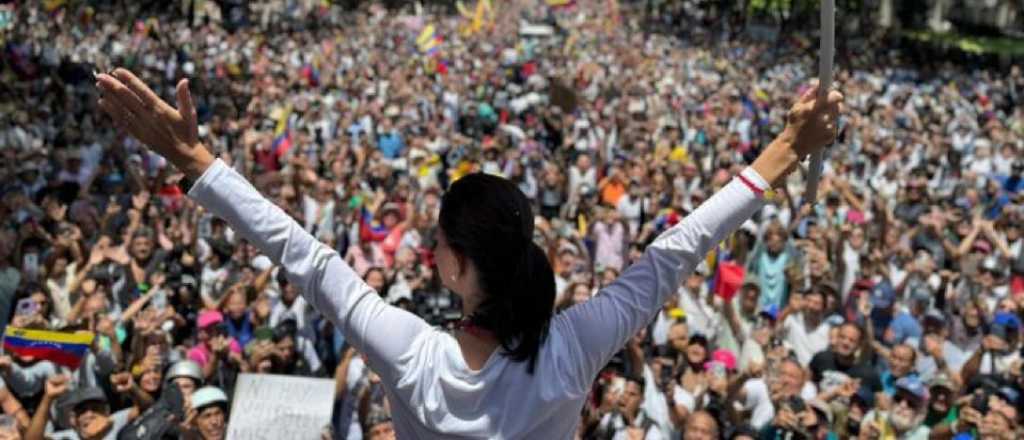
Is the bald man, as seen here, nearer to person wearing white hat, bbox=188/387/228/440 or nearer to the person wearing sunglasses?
the person wearing sunglasses

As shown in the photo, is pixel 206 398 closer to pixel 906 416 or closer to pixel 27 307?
pixel 27 307

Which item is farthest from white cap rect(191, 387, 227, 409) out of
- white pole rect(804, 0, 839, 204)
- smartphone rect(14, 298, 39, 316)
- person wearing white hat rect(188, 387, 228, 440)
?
white pole rect(804, 0, 839, 204)

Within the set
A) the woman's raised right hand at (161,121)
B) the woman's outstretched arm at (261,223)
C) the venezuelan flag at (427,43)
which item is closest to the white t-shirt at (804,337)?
the woman's outstretched arm at (261,223)

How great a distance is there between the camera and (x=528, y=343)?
1.62m

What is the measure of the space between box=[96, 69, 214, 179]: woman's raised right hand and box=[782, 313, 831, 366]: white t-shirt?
5.16 meters

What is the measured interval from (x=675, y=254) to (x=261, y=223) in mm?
645

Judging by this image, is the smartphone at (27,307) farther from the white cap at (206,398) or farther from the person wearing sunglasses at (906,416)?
the person wearing sunglasses at (906,416)

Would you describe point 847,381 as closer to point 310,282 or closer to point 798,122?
point 798,122

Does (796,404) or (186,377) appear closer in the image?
(186,377)

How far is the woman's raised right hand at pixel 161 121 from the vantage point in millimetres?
1607

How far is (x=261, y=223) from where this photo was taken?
1.60m

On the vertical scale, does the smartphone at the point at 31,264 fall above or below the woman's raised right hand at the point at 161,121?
below

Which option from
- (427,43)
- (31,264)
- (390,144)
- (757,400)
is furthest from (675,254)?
(427,43)

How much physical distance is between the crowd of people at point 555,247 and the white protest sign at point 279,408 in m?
0.13
